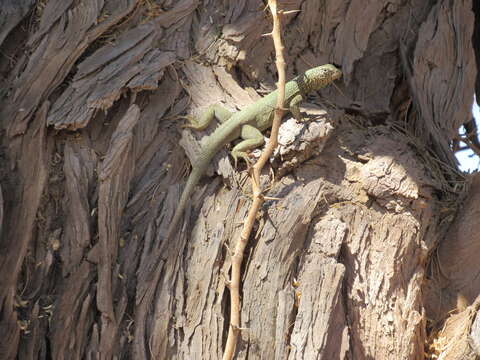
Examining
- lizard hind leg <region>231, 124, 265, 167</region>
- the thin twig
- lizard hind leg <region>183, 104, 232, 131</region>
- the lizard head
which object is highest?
the lizard head

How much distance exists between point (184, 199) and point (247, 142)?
1.96 ft

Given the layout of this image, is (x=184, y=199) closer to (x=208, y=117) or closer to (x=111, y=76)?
(x=208, y=117)

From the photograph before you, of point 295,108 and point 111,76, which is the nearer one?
point 111,76

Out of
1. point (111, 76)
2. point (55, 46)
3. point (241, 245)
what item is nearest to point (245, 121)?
point (111, 76)

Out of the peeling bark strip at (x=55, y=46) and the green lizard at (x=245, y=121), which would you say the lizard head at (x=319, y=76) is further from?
the peeling bark strip at (x=55, y=46)

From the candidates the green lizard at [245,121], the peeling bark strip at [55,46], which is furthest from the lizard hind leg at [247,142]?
the peeling bark strip at [55,46]

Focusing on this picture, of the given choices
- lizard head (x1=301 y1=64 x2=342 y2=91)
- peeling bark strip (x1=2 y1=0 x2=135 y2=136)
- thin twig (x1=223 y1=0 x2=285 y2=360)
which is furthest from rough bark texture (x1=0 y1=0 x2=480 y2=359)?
lizard head (x1=301 y1=64 x2=342 y2=91)

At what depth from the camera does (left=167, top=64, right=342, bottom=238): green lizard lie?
3.35m

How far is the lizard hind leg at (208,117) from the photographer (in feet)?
11.7

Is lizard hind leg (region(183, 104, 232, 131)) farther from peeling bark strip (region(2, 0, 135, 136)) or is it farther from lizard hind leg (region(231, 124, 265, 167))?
peeling bark strip (region(2, 0, 135, 136))

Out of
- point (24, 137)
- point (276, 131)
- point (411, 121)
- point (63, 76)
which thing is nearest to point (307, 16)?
point (411, 121)

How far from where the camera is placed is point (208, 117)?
360 centimetres

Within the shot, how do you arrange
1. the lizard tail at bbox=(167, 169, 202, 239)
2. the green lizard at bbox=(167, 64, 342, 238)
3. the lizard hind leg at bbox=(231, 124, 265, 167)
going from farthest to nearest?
the lizard hind leg at bbox=(231, 124, 265, 167)
the green lizard at bbox=(167, 64, 342, 238)
the lizard tail at bbox=(167, 169, 202, 239)

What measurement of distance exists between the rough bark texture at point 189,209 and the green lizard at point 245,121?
75 mm
